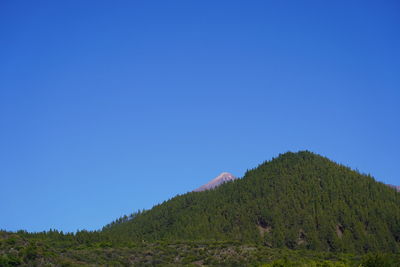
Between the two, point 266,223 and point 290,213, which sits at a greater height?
point 290,213

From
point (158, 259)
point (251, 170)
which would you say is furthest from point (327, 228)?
point (158, 259)

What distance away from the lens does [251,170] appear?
190 metres

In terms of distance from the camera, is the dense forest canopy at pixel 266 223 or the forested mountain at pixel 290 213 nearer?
the dense forest canopy at pixel 266 223

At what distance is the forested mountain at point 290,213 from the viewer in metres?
148

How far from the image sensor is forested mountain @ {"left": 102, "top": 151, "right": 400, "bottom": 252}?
5827 inches

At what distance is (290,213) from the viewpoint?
6240 inches

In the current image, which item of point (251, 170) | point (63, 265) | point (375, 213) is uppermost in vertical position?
point (251, 170)

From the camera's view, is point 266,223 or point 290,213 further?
point 290,213

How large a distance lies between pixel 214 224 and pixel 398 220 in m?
46.2

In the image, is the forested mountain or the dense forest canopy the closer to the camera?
the dense forest canopy

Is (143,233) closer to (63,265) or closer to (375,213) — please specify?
(375,213)

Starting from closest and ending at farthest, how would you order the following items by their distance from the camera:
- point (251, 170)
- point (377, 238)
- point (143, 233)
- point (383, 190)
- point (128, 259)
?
point (128, 259)
point (377, 238)
point (143, 233)
point (383, 190)
point (251, 170)

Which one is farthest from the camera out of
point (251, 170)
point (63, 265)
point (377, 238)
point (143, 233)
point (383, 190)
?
point (251, 170)

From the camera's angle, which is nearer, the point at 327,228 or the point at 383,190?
the point at 327,228
